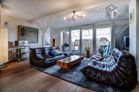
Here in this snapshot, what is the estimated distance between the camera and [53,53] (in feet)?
13.5

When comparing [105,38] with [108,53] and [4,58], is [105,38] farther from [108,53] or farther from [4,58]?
[4,58]

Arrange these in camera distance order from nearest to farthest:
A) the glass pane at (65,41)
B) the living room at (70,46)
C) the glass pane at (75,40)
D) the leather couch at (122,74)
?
the leather couch at (122,74), the living room at (70,46), the glass pane at (75,40), the glass pane at (65,41)

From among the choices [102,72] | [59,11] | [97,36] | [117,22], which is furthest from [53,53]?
[117,22]

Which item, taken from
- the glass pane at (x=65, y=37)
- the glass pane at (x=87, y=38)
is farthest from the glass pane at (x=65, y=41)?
the glass pane at (x=87, y=38)

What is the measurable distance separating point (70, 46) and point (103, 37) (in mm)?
2895

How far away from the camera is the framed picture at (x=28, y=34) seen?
473 cm

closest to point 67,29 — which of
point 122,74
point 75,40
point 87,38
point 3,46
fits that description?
point 75,40

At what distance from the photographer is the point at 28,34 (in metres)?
5.07

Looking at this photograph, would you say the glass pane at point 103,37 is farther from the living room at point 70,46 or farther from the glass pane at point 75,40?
the glass pane at point 75,40

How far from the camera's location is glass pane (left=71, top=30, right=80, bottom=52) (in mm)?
6211

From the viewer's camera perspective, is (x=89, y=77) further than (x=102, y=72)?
Answer: Yes

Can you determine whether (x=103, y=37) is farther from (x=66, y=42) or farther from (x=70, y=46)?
(x=66, y=42)

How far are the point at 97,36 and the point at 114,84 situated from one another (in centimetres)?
404

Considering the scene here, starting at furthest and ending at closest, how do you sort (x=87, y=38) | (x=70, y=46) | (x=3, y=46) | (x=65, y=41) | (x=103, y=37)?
1. (x=65, y=41)
2. (x=70, y=46)
3. (x=87, y=38)
4. (x=103, y=37)
5. (x=3, y=46)
